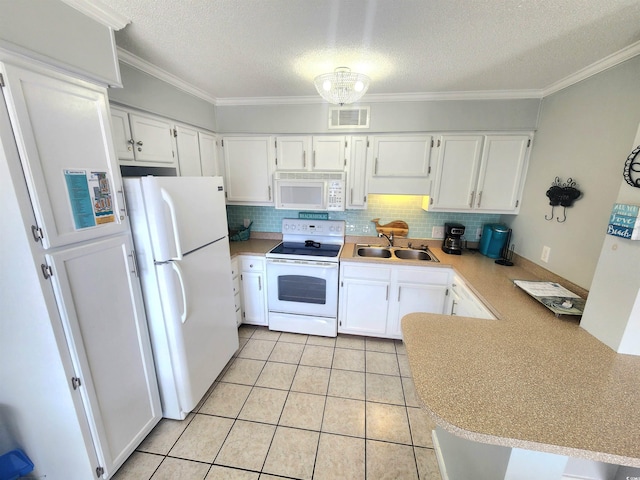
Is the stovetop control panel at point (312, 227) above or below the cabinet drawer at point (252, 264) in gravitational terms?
above

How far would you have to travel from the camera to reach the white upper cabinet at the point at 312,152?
259 centimetres

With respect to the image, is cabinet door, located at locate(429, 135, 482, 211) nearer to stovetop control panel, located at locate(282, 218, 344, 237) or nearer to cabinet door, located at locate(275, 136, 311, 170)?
stovetop control panel, located at locate(282, 218, 344, 237)

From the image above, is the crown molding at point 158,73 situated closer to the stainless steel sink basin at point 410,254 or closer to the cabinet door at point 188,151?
the cabinet door at point 188,151

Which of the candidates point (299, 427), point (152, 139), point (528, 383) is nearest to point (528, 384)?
point (528, 383)

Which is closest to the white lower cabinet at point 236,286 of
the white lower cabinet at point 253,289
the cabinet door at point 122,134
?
the white lower cabinet at point 253,289

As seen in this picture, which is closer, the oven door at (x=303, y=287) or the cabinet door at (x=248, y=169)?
the oven door at (x=303, y=287)

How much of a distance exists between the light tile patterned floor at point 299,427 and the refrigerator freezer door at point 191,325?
→ 0.68 feet

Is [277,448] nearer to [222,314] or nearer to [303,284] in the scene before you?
[222,314]

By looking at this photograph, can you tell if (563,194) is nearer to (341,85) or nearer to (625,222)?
(625,222)

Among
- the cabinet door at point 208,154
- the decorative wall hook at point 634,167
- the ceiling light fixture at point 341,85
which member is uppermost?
the ceiling light fixture at point 341,85

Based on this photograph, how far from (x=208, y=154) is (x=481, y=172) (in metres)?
2.67

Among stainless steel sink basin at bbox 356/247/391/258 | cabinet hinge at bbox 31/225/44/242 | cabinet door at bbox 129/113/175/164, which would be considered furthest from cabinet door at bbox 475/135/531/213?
cabinet hinge at bbox 31/225/44/242

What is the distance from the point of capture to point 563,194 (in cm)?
184

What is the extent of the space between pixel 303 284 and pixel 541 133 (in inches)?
99.6
